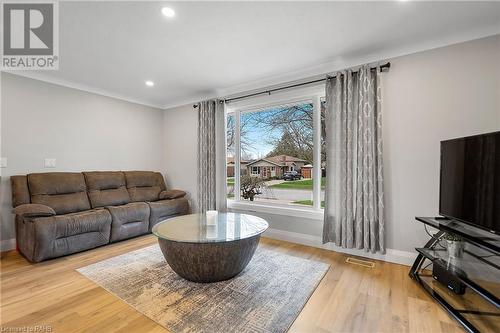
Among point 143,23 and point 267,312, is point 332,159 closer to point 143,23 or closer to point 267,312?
point 267,312

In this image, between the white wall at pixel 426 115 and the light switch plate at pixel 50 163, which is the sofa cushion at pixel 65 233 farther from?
the white wall at pixel 426 115

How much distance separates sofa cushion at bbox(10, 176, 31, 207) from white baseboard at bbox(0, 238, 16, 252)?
21.7 inches

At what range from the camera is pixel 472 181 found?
72.7 inches

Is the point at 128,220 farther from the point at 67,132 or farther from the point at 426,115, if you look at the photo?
the point at 426,115

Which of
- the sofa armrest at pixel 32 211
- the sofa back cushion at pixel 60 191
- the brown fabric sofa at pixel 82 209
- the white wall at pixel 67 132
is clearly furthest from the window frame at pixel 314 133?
the sofa armrest at pixel 32 211

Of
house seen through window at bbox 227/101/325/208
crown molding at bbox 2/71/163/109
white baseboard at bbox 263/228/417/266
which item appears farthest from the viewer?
house seen through window at bbox 227/101/325/208

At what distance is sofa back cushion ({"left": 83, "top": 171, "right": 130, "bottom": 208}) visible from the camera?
3.59 m

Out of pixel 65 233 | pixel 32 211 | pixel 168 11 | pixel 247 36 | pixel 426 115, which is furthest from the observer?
pixel 65 233

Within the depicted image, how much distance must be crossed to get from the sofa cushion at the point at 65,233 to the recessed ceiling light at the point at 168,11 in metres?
2.60

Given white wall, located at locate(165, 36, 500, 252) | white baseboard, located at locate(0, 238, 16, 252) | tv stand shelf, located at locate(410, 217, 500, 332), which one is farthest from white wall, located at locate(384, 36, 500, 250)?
white baseboard, located at locate(0, 238, 16, 252)

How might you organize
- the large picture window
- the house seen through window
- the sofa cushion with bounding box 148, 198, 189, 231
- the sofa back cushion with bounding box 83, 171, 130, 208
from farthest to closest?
the sofa cushion with bounding box 148, 198, 189, 231 < the sofa back cushion with bounding box 83, 171, 130, 208 < the house seen through window < the large picture window

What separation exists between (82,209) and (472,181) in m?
4.54

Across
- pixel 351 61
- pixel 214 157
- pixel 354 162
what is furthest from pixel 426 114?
pixel 214 157

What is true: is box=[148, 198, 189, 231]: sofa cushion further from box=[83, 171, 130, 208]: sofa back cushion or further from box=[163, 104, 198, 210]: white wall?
box=[83, 171, 130, 208]: sofa back cushion
